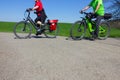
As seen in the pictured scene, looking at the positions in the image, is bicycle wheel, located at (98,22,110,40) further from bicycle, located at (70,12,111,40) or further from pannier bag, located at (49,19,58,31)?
pannier bag, located at (49,19,58,31)

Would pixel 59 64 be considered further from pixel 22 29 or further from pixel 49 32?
pixel 49 32

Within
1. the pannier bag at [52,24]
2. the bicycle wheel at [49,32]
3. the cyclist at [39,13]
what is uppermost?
the cyclist at [39,13]

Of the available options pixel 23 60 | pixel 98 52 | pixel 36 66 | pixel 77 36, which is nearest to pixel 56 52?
pixel 98 52

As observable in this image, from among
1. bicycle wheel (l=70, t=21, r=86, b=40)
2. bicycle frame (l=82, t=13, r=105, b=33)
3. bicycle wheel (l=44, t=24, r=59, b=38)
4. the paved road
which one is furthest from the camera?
bicycle wheel (l=44, t=24, r=59, b=38)

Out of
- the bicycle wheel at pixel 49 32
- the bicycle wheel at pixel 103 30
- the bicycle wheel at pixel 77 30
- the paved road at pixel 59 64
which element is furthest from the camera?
the bicycle wheel at pixel 49 32

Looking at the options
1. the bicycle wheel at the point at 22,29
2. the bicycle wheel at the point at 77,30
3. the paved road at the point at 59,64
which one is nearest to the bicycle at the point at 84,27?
the bicycle wheel at the point at 77,30

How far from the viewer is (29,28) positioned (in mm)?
15094

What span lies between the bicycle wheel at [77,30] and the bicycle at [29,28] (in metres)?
1.54

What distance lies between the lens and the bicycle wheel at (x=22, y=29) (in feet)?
49.0

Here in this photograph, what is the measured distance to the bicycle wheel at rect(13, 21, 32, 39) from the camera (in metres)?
14.9

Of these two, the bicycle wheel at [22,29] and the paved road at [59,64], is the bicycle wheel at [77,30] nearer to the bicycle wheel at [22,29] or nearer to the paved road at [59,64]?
the bicycle wheel at [22,29]

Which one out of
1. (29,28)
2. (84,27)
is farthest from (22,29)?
(84,27)

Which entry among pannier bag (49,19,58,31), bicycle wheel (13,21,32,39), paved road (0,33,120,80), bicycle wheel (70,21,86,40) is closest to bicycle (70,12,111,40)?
bicycle wheel (70,21,86,40)

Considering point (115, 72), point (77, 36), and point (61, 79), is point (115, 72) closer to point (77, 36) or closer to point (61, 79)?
point (61, 79)
